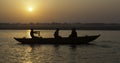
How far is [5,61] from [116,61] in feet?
24.1

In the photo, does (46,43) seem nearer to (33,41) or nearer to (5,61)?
(33,41)

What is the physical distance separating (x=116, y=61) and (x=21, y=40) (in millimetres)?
→ 17670

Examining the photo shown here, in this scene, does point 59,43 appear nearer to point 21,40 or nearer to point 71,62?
point 21,40

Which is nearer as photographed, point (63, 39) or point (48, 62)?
point (48, 62)

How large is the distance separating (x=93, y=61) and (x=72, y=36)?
1368cm

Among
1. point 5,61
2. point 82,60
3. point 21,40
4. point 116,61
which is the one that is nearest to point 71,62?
point 82,60

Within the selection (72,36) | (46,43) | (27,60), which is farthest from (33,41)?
(27,60)

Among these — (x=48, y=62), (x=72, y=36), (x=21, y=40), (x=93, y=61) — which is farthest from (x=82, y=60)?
(x=21, y=40)

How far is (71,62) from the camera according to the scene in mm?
22031

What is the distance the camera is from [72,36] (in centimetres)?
3575

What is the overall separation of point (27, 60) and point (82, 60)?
12.3 ft

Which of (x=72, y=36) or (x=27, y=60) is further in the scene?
(x=72, y=36)

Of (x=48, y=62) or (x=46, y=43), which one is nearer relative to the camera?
(x=48, y=62)

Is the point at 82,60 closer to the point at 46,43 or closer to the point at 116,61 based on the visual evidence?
the point at 116,61
